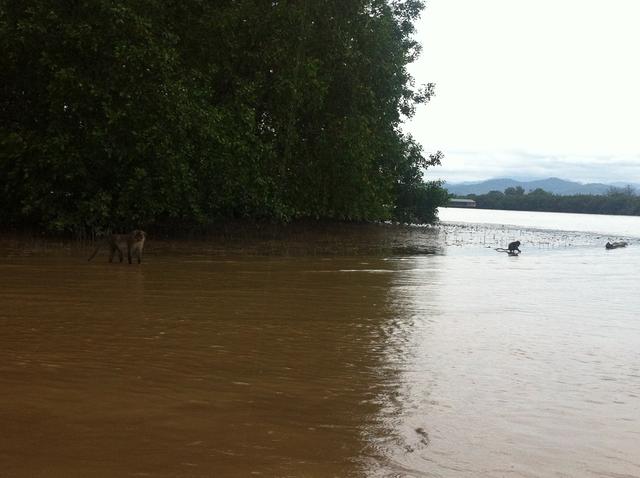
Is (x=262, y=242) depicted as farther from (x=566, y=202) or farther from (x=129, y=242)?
(x=566, y=202)

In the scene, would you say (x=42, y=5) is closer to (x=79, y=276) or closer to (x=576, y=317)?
(x=79, y=276)

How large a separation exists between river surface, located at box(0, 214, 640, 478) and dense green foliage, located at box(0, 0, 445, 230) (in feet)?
24.2

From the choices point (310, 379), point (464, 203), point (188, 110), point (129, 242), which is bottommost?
point (310, 379)

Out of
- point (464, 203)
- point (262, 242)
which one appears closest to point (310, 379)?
point (262, 242)

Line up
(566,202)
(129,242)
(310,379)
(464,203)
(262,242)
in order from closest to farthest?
(310,379)
(129,242)
(262,242)
(566,202)
(464,203)

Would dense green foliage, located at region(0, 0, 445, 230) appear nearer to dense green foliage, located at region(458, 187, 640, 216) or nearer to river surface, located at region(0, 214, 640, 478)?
river surface, located at region(0, 214, 640, 478)

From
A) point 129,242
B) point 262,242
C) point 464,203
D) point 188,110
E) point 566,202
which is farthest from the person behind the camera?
point 464,203

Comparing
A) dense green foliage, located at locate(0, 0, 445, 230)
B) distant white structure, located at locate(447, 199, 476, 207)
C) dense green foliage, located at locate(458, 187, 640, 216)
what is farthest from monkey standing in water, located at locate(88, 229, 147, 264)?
distant white structure, located at locate(447, 199, 476, 207)

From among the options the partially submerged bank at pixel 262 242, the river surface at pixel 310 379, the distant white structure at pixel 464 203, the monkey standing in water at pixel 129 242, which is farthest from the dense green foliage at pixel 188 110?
the distant white structure at pixel 464 203

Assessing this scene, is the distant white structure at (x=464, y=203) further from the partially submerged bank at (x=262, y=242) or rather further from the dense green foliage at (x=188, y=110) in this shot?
the dense green foliage at (x=188, y=110)

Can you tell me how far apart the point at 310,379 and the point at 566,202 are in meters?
118

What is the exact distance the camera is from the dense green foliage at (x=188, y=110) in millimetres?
19641

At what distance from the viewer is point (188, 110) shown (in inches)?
796

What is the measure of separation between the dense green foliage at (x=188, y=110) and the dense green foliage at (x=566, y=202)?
3612 inches
